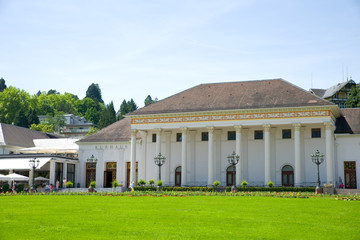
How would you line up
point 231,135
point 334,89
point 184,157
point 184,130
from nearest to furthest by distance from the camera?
point 184,157 → point 184,130 → point 231,135 → point 334,89

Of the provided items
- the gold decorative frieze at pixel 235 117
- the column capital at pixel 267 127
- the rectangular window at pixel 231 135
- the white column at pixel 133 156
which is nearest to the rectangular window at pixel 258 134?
the rectangular window at pixel 231 135

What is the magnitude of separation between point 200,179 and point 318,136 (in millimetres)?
14926

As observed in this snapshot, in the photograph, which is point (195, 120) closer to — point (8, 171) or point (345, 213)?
point (8, 171)

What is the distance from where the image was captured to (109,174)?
2454 inches

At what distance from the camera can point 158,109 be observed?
5691 cm

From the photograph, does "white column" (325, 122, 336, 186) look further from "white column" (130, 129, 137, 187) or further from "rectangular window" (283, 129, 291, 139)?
"white column" (130, 129, 137, 187)

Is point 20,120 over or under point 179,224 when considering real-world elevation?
over

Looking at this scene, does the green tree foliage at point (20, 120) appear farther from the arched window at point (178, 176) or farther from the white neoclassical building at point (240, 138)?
the arched window at point (178, 176)

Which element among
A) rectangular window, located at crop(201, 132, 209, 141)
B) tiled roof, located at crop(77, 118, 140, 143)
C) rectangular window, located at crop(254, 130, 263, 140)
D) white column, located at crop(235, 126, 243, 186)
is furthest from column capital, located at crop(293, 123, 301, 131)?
tiled roof, located at crop(77, 118, 140, 143)

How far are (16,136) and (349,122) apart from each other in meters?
46.6

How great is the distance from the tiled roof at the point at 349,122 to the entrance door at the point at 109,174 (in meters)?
28.5

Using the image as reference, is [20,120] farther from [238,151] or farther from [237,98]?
[238,151]

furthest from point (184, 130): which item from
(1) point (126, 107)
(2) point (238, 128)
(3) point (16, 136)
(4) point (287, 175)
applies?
(1) point (126, 107)

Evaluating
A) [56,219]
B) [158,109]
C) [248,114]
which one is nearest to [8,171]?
[158,109]
